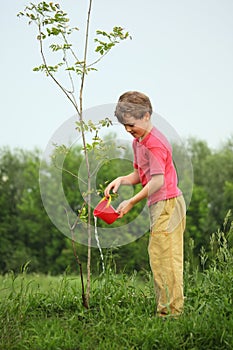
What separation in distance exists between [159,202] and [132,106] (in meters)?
0.70

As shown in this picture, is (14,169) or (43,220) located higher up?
(14,169)

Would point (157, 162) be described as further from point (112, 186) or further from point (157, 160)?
point (112, 186)

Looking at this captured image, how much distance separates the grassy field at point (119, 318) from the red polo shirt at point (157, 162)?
80 cm

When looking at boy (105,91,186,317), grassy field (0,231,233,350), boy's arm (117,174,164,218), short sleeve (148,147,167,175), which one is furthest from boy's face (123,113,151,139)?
grassy field (0,231,233,350)

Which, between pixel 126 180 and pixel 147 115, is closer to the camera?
pixel 147 115

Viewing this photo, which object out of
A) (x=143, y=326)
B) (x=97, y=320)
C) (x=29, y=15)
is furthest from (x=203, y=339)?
(x=29, y=15)

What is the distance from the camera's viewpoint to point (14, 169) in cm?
2858

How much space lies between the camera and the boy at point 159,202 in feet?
12.6

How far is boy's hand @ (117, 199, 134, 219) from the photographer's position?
12.5 ft

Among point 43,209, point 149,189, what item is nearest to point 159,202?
point 149,189

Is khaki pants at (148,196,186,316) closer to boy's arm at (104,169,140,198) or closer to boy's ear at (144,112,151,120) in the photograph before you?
boy's arm at (104,169,140,198)

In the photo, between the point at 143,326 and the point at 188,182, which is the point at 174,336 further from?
the point at 188,182

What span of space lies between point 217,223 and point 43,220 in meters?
8.60

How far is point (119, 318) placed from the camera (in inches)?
155
